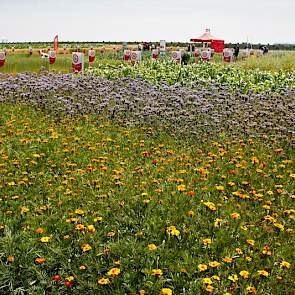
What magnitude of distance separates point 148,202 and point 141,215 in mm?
138

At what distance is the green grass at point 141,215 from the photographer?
3.54 m

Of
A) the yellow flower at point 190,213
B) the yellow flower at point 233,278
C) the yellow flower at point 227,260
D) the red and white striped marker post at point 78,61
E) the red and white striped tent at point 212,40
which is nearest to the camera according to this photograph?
the yellow flower at point 233,278

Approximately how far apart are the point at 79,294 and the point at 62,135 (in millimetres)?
3758

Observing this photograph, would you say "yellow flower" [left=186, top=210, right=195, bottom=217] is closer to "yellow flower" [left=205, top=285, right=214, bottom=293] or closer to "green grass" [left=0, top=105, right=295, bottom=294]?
"green grass" [left=0, top=105, right=295, bottom=294]

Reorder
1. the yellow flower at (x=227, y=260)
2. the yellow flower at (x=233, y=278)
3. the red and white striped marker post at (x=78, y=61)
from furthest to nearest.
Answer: the red and white striped marker post at (x=78, y=61)
the yellow flower at (x=227, y=260)
the yellow flower at (x=233, y=278)

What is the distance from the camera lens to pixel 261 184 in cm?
524

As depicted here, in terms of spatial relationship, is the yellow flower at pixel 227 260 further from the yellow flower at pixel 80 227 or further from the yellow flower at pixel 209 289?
the yellow flower at pixel 80 227

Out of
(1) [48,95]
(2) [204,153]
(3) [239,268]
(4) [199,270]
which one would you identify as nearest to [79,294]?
(4) [199,270]

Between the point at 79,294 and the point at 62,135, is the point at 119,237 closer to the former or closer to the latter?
the point at 79,294

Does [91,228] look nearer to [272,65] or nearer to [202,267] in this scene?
[202,267]

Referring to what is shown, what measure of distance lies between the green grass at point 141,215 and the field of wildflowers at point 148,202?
1cm

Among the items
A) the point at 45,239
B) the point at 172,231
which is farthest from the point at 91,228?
the point at 172,231

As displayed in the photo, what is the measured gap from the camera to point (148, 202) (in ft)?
14.2

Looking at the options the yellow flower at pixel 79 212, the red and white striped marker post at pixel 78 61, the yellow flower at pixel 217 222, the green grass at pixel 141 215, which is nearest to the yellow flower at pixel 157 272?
the green grass at pixel 141 215
